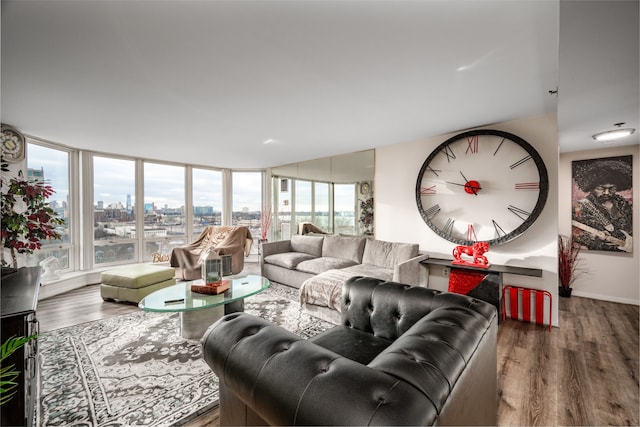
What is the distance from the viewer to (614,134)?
3.25 metres

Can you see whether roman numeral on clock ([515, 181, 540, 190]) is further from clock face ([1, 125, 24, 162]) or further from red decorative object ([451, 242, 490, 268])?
clock face ([1, 125, 24, 162])

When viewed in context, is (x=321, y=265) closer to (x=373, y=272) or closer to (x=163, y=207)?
(x=373, y=272)

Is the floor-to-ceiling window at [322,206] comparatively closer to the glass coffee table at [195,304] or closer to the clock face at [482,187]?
the clock face at [482,187]

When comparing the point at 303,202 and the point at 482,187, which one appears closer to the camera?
the point at 482,187

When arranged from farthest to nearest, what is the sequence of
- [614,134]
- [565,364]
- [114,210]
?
[114,210] → [614,134] → [565,364]

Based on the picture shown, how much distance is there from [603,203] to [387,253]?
10.5 ft

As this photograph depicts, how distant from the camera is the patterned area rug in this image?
5.47ft

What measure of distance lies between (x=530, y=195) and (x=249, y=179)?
574 centimetres

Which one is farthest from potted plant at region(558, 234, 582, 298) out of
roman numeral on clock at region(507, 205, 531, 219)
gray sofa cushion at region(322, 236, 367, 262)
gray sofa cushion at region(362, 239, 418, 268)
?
gray sofa cushion at region(322, 236, 367, 262)

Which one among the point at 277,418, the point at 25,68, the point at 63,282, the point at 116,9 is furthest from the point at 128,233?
the point at 277,418

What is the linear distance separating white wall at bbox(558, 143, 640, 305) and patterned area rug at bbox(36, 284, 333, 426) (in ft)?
13.6

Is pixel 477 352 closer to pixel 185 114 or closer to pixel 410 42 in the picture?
pixel 410 42

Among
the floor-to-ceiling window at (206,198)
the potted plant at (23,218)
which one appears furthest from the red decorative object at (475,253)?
the floor-to-ceiling window at (206,198)

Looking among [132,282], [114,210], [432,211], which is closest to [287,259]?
[132,282]
